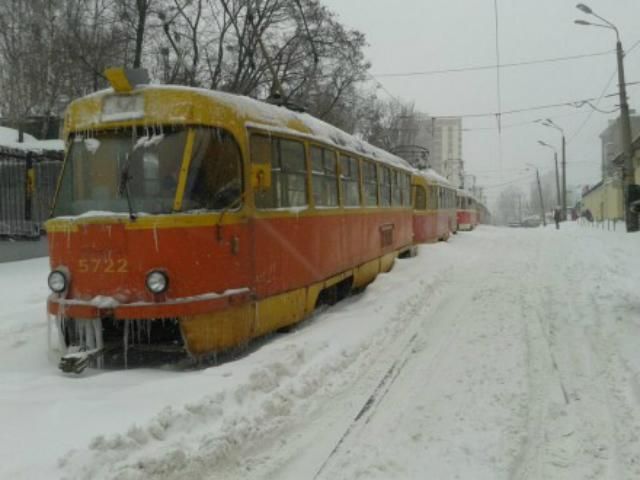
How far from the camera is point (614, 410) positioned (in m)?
4.85

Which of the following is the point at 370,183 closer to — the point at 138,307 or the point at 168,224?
the point at 168,224

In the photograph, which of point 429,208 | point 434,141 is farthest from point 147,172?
point 434,141

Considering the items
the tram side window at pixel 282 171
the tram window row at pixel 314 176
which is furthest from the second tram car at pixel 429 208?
the tram side window at pixel 282 171

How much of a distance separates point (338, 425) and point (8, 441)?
7.25 ft

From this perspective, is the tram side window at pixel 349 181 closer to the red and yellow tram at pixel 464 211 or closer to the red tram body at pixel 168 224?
the red tram body at pixel 168 224

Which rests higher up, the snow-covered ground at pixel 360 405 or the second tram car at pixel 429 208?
the second tram car at pixel 429 208

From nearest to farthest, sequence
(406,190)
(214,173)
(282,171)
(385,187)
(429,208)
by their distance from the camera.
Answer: (214,173) → (282,171) → (385,187) → (406,190) → (429,208)

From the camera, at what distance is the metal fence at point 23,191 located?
47.5ft

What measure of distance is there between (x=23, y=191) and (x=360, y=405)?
1262 centimetres

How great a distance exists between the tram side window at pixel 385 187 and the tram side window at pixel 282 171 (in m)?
5.10

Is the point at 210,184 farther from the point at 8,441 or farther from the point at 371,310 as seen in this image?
the point at 371,310

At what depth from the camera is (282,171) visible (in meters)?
7.24

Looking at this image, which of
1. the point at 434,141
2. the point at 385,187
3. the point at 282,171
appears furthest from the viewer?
the point at 434,141

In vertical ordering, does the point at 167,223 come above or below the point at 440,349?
above
